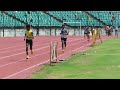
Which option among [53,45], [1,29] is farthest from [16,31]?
[53,45]

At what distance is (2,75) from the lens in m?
16.0

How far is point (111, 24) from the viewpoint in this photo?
216 feet

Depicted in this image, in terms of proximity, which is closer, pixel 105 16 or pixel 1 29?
pixel 1 29
